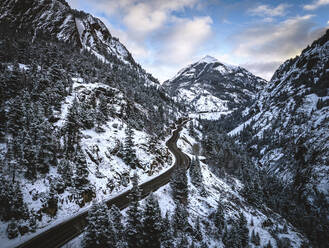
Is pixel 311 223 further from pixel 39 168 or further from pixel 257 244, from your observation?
pixel 39 168

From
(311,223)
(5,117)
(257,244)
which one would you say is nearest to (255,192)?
(257,244)

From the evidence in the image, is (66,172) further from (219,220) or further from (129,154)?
(219,220)

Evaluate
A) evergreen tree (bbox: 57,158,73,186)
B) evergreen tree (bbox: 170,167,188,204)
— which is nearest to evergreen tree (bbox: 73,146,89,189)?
evergreen tree (bbox: 57,158,73,186)

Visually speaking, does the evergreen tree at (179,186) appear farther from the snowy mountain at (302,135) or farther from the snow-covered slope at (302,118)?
the snow-covered slope at (302,118)

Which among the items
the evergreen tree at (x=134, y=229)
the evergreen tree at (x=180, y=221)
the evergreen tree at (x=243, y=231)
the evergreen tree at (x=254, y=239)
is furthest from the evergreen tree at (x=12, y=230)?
the evergreen tree at (x=254, y=239)

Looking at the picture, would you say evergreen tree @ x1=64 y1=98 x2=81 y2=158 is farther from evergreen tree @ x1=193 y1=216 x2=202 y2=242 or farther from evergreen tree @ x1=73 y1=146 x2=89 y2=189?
evergreen tree @ x1=193 y1=216 x2=202 y2=242

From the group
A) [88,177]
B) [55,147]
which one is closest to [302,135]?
[88,177]
